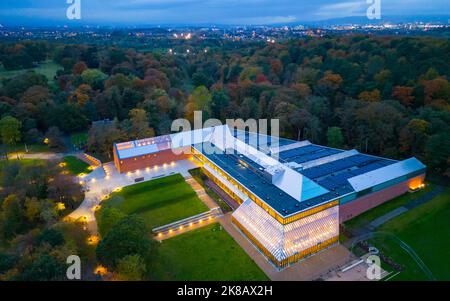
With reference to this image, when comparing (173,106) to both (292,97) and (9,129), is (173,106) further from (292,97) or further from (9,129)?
(9,129)

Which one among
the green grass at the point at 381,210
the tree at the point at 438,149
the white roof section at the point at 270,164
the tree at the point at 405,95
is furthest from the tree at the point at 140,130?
the tree at the point at 405,95

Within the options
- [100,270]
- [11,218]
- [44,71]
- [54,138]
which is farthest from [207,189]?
[44,71]

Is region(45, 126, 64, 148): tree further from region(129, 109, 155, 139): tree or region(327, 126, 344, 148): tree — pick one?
region(327, 126, 344, 148): tree

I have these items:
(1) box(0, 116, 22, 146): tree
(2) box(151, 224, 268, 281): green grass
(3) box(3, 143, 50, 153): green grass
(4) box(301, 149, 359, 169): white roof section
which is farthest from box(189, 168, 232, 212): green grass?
(1) box(0, 116, 22, 146): tree

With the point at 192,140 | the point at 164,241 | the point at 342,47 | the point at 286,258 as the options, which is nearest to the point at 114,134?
the point at 192,140

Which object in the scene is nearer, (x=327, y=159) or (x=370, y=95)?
(x=327, y=159)

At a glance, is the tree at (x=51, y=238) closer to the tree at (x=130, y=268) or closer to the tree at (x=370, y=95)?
the tree at (x=130, y=268)
